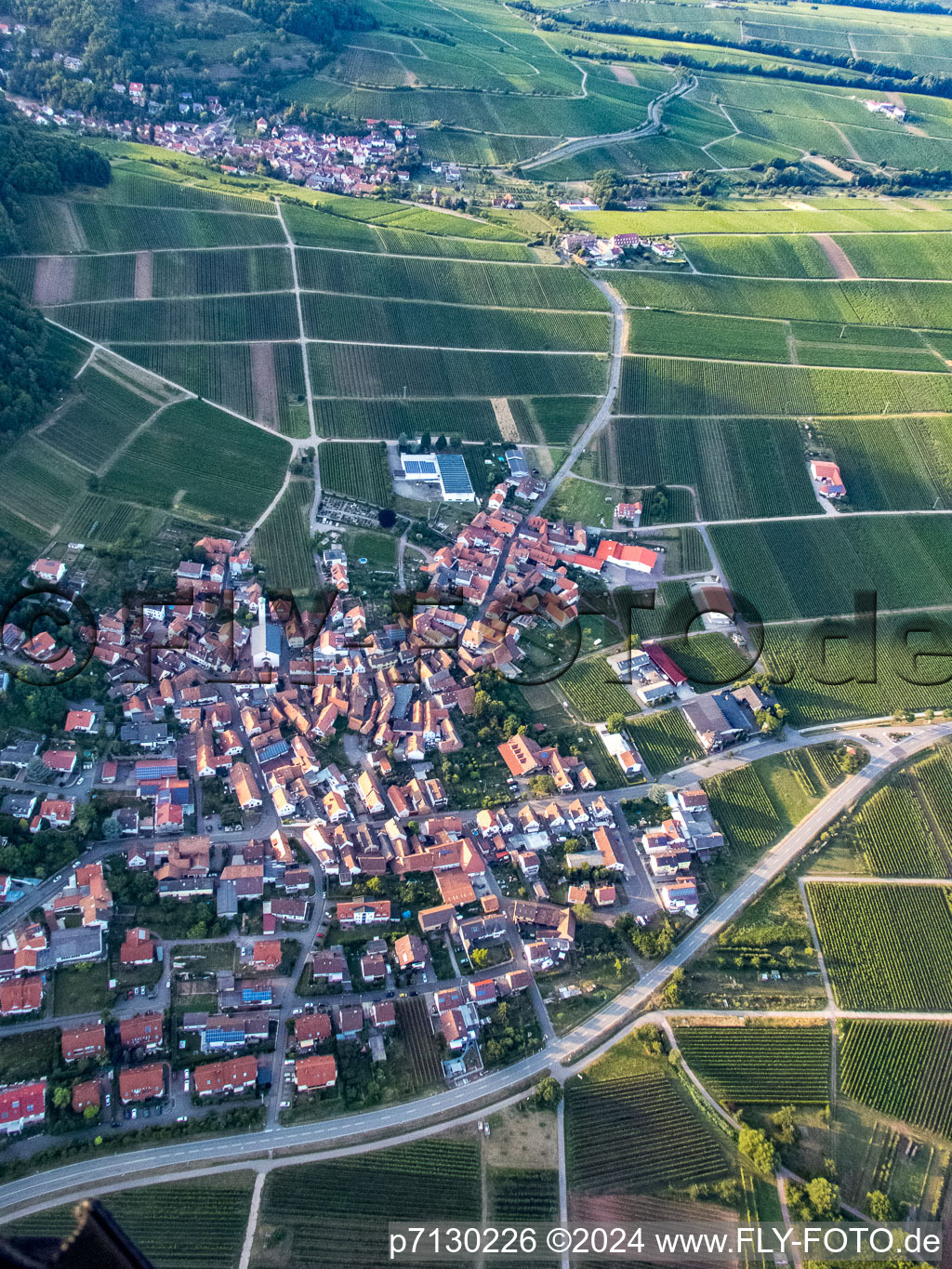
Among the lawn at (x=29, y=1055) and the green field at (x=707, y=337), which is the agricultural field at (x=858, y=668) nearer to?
the green field at (x=707, y=337)

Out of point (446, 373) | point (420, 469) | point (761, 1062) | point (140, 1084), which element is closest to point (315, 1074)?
point (140, 1084)

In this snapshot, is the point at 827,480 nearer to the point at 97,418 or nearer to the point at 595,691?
the point at 595,691

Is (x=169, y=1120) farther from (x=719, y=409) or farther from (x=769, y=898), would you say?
(x=719, y=409)

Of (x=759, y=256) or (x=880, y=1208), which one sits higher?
(x=759, y=256)

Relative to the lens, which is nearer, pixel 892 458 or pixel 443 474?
pixel 443 474

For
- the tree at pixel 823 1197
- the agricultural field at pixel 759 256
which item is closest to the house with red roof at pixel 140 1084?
the tree at pixel 823 1197

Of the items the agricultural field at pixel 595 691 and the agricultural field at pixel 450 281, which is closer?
the agricultural field at pixel 595 691

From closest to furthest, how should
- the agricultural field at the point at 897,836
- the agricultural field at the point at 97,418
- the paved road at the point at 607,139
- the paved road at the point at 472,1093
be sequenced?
the paved road at the point at 472,1093 → the agricultural field at the point at 897,836 → the agricultural field at the point at 97,418 → the paved road at the point at 607,139
